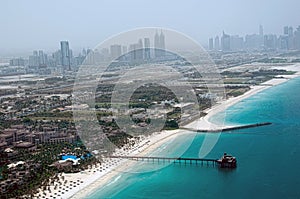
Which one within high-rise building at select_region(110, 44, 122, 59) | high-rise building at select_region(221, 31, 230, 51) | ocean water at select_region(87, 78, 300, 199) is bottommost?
ocean water at select_region(87, 78, 300, 199)

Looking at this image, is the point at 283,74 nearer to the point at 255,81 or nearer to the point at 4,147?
the point at 255,81

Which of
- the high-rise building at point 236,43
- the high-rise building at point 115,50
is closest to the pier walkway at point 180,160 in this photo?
the high-rise building at point 115,50

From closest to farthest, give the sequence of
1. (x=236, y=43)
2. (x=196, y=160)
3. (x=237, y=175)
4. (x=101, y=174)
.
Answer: (x=237, y=175) < (x=101, y=174) < (x=196, y=160) < (x=236, y=43)

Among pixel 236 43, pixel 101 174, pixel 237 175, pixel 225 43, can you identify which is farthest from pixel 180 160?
pixel 236 43

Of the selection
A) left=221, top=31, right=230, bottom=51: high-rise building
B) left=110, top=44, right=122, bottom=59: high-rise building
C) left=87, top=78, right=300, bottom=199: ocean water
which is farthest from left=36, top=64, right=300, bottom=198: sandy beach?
left=221, top=31, right=230, bottom=51: high-rise building

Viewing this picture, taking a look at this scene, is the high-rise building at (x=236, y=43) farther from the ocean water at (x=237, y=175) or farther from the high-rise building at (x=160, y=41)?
the ocean water at (x=237, y=175)

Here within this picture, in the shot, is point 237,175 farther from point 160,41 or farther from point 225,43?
point 225,43

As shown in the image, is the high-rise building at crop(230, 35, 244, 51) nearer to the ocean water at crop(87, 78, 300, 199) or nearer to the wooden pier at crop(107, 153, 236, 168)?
the ocean water at crop(87, 78, 300, 199)

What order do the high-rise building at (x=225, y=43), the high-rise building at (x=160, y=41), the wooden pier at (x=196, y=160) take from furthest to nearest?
1. the high-rise building at (x=225, y=43)
2. the high-rise building at (x=160, y=41)
3. the wooden pier at (x=196, y=160)

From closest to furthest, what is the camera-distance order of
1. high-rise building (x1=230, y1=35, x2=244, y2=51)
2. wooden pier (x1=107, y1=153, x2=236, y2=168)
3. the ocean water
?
1. the ocean water
2. wooden pier (x1=107, y1=153, x2=236, y2=168)
3. high-rise building (x1=230, y1=35, x2=244, y2=51)
